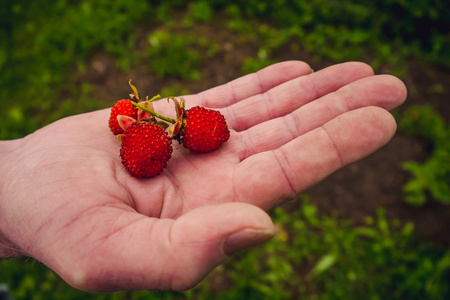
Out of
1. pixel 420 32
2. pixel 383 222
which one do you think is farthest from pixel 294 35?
pixel 383 222

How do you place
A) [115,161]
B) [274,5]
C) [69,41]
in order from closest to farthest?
1. [115,161]
2. [69,41]
3. [274,5]

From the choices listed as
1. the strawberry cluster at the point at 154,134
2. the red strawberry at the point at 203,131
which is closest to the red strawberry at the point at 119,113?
the strawberry cluster at the point at 154,134

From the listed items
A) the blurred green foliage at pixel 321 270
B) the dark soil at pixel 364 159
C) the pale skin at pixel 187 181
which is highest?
the pale skin at pixel 187 181

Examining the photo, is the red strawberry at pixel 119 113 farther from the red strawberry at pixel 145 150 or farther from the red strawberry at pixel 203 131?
the red strawberry at pixel 203 131

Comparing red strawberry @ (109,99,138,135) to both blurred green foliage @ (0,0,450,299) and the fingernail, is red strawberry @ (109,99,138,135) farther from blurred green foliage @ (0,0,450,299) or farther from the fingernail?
blurred green foliage @ (0,0,450,299)

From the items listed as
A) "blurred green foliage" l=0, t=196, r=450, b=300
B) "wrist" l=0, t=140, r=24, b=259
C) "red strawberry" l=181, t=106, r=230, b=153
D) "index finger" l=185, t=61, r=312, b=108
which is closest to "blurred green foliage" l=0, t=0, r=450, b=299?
"blurred green foliage" l=0, t=196, r=450, b=300

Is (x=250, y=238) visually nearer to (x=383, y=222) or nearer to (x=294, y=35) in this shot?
(x=383, y=222)

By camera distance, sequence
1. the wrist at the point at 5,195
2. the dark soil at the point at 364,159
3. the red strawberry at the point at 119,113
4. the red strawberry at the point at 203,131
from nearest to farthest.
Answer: the wrist at the point at 5,195
the red strawberry at the point at 203,131
the red strawberry at the point at 119,113
the dark soil at the point at 364,159
